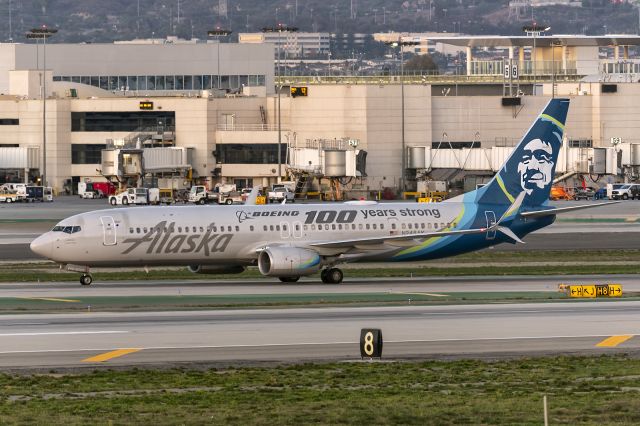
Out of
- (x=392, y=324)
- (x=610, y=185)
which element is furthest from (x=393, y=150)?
(x=392, y=324)

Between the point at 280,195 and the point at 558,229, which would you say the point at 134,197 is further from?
the point at 558,229

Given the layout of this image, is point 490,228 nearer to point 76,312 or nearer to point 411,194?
point 76,312

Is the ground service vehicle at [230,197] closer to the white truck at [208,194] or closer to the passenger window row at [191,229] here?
the white truck at [208,194]

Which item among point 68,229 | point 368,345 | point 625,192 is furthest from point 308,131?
point 368,345

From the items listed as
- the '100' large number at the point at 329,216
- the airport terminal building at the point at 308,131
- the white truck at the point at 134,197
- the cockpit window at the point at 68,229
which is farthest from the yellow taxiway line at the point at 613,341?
the white truck at the point at 134,197

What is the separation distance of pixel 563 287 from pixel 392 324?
13.8 meters

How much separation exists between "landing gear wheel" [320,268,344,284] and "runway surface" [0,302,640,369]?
515 inches

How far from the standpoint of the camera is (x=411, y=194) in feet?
490

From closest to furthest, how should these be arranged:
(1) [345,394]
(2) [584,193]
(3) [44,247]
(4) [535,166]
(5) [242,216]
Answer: (1) [345,394], (3) [44,247], (5) [242,216], (4) [535,166], (2) [584,193]

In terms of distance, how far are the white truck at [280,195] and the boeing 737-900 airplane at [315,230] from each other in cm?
6976

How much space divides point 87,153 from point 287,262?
338 feet

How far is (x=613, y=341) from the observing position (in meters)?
45.8

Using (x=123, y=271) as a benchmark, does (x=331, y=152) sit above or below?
above

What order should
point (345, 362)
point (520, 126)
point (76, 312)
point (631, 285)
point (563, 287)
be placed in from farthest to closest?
point (520, 126), point (631, 285), point (563, 287), point (76, 312), point (345, 362)
